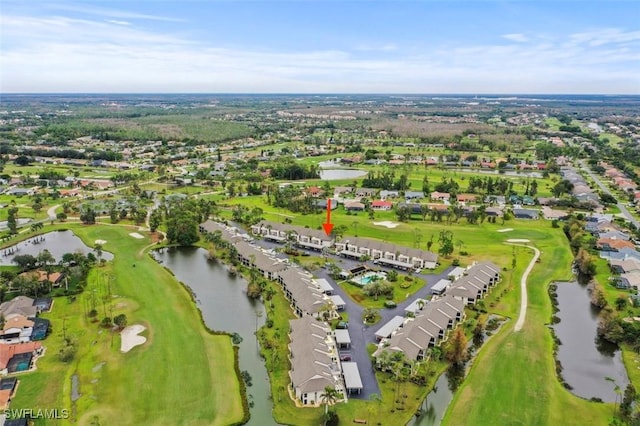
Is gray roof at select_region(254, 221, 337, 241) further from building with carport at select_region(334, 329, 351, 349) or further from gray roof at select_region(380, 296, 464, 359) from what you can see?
building with carport at select_region(334, 329, 351, 349)

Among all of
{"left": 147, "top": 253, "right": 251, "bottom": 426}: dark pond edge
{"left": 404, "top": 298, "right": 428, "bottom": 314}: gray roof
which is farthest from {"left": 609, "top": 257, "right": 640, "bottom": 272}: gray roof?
{"left": 147, "top": 253, "right": 251, "bottom": 426}: dark pond edge

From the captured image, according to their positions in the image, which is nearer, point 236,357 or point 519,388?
point 519,388

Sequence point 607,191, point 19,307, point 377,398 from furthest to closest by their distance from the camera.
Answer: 1. point 607,191
2. point 19,307
3. point 377,398

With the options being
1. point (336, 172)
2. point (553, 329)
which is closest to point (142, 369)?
point (553, 329)

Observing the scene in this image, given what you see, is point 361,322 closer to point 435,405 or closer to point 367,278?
point 367,278

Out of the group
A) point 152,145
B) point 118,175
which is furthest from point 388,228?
point 152,145

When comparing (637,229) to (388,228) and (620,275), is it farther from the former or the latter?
(388,228)
